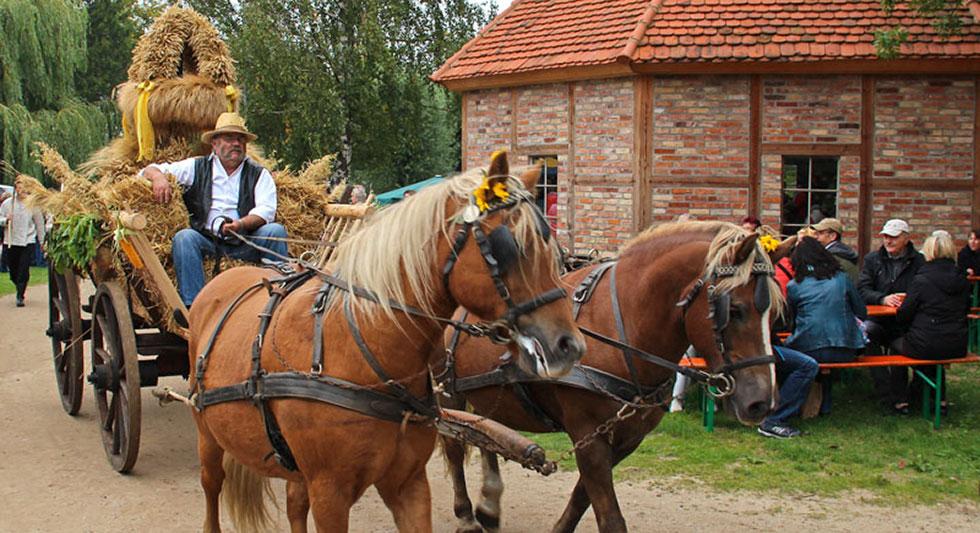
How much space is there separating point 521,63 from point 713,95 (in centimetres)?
280

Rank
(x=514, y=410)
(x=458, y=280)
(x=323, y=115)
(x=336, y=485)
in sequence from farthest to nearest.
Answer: (x=323, y=115) → (x=514, y=410) → (x=336, y=485) → (x=458, y=280)

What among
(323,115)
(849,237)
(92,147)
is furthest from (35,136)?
(849,237)

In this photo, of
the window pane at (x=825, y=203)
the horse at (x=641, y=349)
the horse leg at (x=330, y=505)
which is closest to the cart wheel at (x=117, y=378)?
the horse at (x=641, y=349)

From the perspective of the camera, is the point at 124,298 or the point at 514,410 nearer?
the point at 514,410

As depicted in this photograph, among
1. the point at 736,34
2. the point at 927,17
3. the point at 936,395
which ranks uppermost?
the point at 927,17

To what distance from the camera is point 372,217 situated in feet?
11.6

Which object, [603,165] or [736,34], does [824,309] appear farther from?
[603,165]

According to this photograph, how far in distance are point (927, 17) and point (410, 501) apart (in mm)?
10362

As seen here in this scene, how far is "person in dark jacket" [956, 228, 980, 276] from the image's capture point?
11000mm

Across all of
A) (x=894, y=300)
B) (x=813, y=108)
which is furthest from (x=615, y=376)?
(x=813, y=108)

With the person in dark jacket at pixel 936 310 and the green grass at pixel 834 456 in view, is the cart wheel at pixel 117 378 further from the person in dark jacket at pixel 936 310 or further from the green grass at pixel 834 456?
the person in dark jacket at pixel 936 310

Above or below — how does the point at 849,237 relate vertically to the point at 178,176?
below

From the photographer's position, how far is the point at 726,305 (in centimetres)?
419

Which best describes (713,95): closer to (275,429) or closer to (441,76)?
(441,76)
